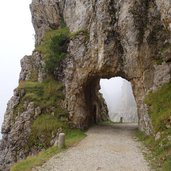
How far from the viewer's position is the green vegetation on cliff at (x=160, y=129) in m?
21.6

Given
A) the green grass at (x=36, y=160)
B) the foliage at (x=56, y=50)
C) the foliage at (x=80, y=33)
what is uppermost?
the foliage at (x=80, y=33)

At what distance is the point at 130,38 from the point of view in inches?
1401

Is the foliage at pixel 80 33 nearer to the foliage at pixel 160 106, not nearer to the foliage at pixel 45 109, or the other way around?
the foliage at pixel 45 109

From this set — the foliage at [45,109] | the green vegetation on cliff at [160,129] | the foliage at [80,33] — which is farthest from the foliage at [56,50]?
the green vegetation on cliff at [160,129]

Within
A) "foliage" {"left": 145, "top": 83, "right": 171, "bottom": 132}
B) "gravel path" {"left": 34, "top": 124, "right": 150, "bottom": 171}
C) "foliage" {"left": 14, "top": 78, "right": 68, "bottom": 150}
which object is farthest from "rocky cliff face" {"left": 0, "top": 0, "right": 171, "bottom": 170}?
"gravel path" {"left": 34, "top": 124, "right": 150, "bottom": 171}

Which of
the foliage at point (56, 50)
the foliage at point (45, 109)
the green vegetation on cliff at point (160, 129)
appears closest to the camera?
the green vegetation on cliff at point (160, 129)

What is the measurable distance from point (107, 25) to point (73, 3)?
8957mm

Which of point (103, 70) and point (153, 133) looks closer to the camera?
point (153, 133)

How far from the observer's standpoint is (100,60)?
1468 inches

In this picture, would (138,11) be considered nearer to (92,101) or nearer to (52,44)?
(52,44)

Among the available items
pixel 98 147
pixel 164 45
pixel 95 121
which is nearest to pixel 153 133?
pixel 98 147

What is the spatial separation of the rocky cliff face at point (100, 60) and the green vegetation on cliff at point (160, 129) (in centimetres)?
108

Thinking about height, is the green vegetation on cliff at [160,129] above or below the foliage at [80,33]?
below

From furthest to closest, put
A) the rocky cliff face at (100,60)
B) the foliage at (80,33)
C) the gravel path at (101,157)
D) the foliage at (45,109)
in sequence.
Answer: the foliage at (80,33)
the foliage at (45,109)
the rocky cliff face at (100,60)
the gravel path at (101,157)
